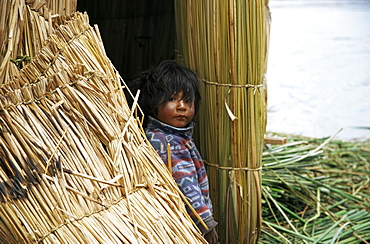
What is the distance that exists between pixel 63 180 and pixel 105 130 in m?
0.21

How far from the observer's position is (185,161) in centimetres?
216

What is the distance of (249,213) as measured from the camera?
242cm

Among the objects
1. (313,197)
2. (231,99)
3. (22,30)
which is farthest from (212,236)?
(313,197)

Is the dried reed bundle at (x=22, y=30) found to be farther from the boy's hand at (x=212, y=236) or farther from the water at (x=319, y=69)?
the water at (x=319, y=69)

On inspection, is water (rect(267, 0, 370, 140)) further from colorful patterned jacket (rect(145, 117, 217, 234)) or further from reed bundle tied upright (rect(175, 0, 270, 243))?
colorful patterned jacket (rect(145, 117, 217, 234))

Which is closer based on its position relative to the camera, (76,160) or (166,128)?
(76,160)

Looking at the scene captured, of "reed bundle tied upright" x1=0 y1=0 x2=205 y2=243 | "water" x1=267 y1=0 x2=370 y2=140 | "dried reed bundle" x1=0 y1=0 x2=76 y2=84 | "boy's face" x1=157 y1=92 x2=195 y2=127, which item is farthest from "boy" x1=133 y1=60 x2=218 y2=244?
"water" x1=267 y1=0 x2=370 y2=140

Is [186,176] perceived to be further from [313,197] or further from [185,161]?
[313,197]

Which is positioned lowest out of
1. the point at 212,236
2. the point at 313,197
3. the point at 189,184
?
the point at 313,197

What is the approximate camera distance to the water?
5.44m

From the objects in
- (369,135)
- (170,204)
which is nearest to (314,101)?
(369,135)

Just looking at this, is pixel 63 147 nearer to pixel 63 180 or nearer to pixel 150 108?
pixel 63 180

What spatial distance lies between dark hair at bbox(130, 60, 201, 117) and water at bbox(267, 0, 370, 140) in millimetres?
2022

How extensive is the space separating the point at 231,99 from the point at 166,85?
28cm
